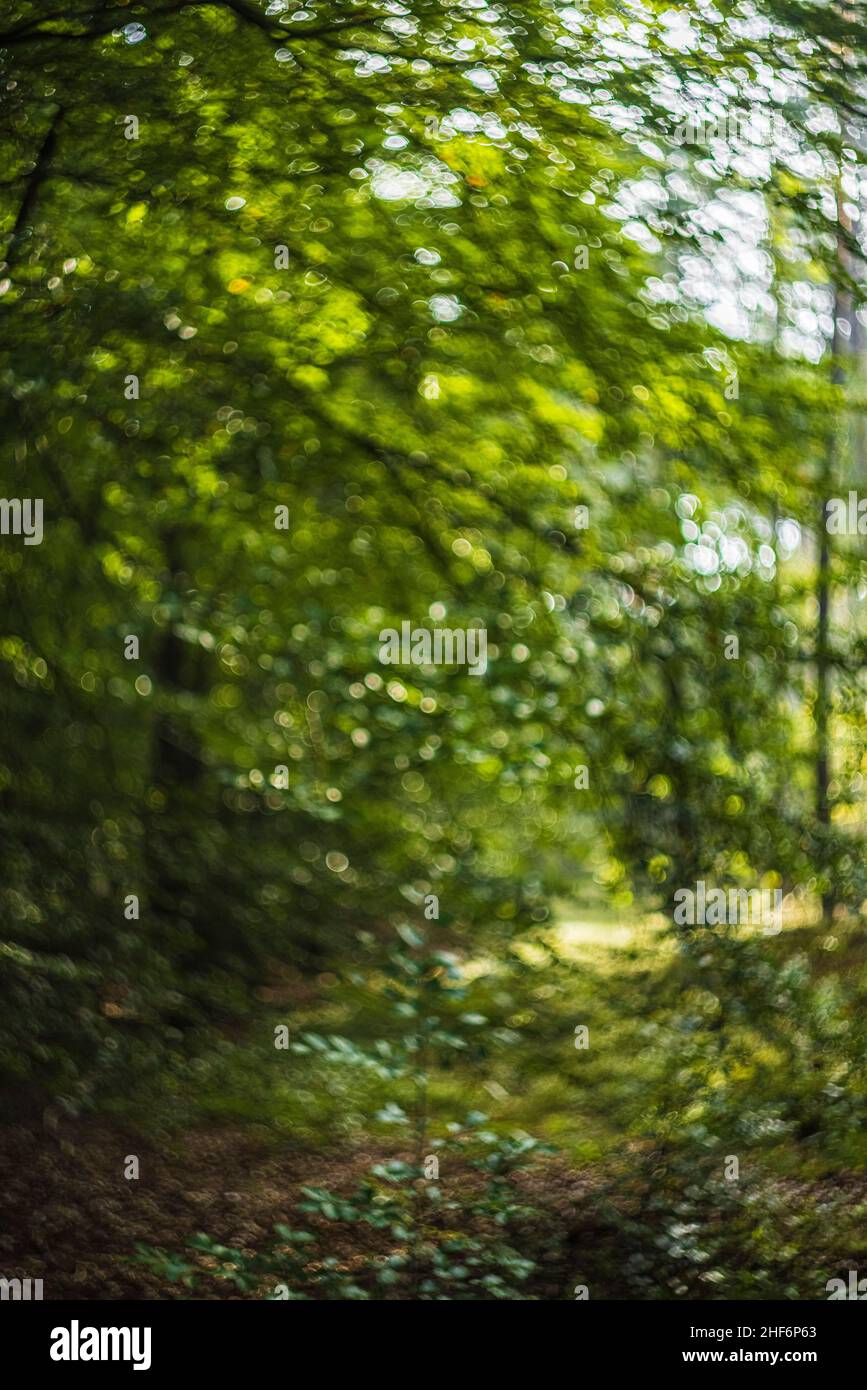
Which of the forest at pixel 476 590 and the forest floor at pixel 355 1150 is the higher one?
the forest at pixel 476 590

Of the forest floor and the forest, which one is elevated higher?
the forest

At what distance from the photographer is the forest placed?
13.2 feet

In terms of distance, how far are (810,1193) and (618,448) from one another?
8.56ft

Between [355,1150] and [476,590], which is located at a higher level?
[476,590]

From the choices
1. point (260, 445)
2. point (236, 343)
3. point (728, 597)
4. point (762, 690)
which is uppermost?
point (236, 343)

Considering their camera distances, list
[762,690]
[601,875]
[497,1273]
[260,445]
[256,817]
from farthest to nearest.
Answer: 1. [256,817]
2. [260,445]
3. [601,875]
4. [762,690]
5. [497,1273]

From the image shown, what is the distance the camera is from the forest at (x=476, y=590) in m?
4.02

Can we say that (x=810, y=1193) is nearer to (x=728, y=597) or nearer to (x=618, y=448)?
(x=728, y=597)

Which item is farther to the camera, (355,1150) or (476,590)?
(476,590)

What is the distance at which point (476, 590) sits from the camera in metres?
4.98

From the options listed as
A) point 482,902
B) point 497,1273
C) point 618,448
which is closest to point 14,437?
point 618,448

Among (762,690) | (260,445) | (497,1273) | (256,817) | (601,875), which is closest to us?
(497,1273)

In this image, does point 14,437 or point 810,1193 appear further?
point 14,437

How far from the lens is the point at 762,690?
4250 mm
